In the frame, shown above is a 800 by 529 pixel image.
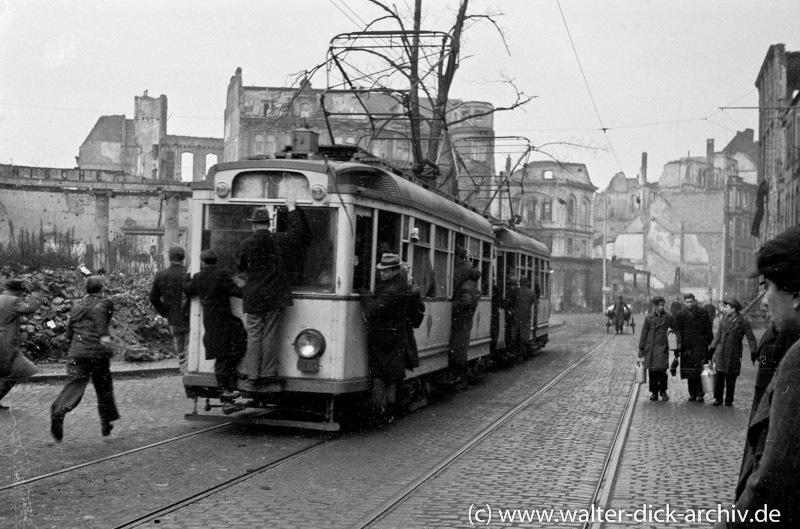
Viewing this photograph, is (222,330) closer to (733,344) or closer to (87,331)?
(87,331)

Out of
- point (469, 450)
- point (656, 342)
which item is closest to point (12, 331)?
point (469, 450)

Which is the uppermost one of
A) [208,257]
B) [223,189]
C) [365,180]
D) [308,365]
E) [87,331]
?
[365,180]

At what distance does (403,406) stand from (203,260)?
3436mm

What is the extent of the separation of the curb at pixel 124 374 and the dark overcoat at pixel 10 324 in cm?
456

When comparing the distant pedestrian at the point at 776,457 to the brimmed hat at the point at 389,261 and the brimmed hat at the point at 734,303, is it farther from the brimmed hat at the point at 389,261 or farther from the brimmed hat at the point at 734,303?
the brimmed hat at the point at 734,303

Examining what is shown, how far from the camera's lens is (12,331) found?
9.01 meters

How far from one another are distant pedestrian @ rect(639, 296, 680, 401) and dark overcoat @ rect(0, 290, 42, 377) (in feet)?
28.7

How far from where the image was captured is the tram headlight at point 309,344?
30.6ft

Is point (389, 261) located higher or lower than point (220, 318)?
higher

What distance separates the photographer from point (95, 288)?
8.75m

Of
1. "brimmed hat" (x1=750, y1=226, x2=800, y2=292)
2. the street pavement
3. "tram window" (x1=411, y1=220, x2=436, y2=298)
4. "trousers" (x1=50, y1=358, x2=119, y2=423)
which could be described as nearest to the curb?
the street pavement

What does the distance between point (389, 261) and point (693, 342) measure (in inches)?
264

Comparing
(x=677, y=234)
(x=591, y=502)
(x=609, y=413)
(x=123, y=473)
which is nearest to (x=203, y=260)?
(x=123, y=473)

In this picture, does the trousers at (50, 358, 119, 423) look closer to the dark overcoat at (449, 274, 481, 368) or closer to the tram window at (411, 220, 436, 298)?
the tram window at (411, 220, 436, 298)
